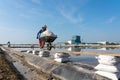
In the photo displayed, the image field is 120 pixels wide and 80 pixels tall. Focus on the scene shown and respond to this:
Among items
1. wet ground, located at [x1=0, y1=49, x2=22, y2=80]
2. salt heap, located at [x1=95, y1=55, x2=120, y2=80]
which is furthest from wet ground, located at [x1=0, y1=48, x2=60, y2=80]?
salt heap, located at [x1=95, y1=55, x2=120, y2=80]

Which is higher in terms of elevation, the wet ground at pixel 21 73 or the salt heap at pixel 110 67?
the salt heap at pixel 110 67

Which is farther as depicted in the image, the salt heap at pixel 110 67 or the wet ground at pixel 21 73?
the wet ground at pixel 21 73

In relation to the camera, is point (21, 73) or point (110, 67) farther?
point (21, 73)

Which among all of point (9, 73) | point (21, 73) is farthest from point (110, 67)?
point (9, 73)

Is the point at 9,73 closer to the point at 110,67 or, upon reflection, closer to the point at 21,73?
the point at 21,73

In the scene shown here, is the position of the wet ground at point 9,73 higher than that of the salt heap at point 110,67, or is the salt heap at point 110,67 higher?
the salt heap at point 110,67

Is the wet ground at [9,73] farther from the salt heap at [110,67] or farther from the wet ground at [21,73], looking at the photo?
the salt heap at [110,67]

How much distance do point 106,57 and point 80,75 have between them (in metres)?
1.32

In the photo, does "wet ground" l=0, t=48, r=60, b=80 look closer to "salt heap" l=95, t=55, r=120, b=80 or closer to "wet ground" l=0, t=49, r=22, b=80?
"wet ground" l=0, t=49, r=22, b=80

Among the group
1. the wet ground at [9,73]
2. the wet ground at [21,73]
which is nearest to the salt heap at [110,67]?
the wet ground at [21,73]

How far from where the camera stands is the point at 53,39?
1536 centimetres

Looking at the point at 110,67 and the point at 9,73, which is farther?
the point at 9,73

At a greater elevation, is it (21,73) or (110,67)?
(110,67)

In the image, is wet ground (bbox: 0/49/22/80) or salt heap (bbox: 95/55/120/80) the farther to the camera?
wet ground (bbox: 0/49/22/80)
